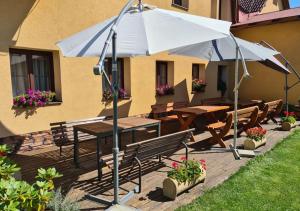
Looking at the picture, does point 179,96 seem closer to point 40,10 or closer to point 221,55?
point 221,55

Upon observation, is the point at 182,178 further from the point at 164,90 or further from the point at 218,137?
the point at 164,90

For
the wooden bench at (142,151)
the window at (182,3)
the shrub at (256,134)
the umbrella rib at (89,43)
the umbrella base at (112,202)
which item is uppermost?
the window at (182,3)

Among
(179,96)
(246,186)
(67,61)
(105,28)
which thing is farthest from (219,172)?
(179,96)

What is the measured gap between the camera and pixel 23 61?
21.7 feet

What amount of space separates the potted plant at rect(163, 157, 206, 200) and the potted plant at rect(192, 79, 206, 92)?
7650 millimetres

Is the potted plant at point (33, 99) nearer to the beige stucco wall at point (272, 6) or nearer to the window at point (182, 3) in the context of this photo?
the window at point (182, 3)

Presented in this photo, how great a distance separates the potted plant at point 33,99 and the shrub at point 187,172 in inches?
160

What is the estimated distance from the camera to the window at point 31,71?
6.46 metres

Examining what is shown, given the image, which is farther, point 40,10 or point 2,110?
point 40,10

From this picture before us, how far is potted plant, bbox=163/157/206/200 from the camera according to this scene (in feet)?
13.0

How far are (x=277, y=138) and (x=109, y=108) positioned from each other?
16.9ft

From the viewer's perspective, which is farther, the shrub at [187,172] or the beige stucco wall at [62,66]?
the beige stucco wall at [62,66]

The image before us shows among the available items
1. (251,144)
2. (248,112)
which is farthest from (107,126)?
(248,112)

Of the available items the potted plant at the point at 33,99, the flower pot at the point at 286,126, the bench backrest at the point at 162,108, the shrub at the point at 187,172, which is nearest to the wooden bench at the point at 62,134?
the potted plant at the point at 33,99
